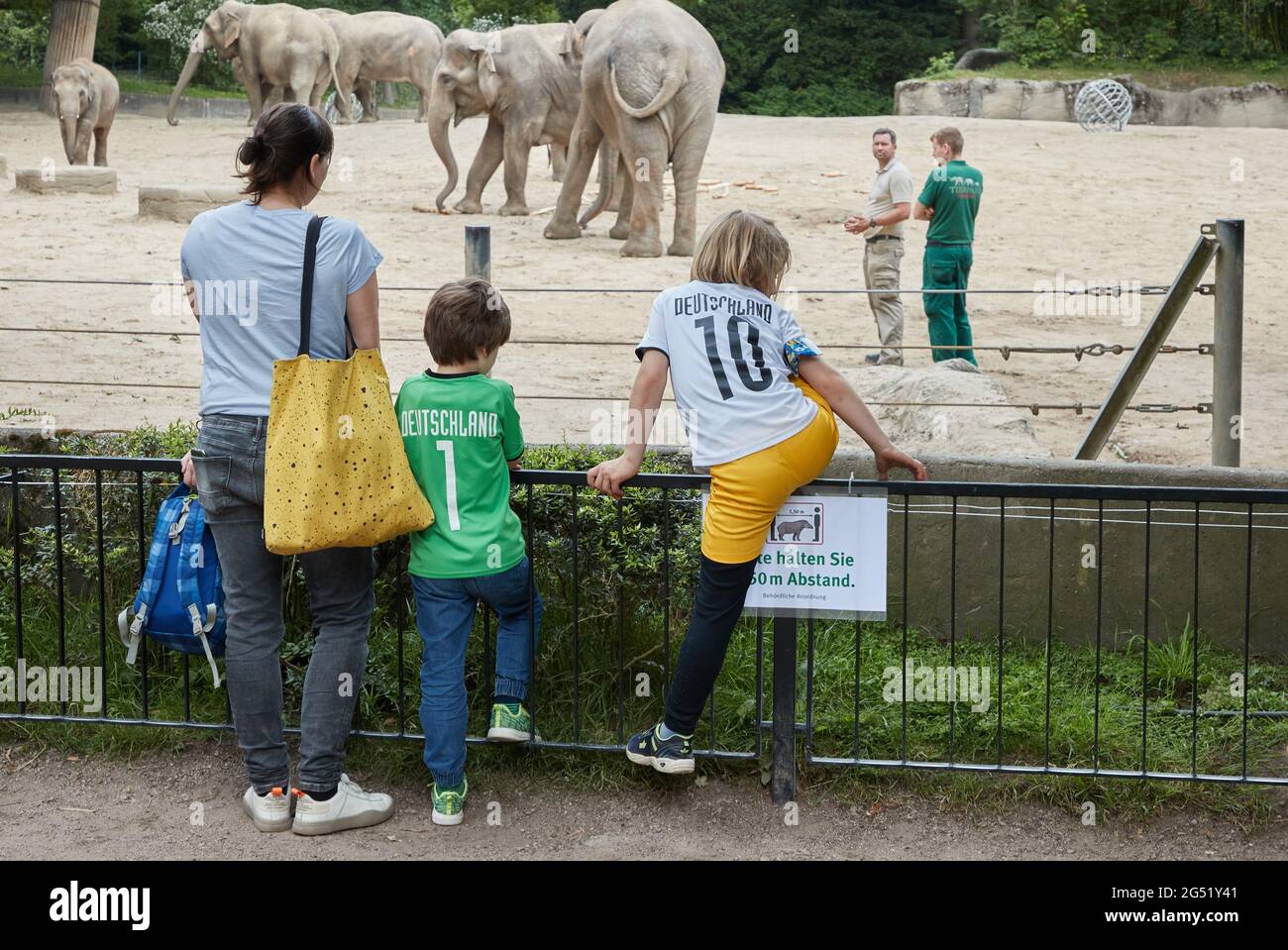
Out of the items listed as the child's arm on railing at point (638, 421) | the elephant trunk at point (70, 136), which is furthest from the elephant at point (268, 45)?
the child's arm on railing at point (638, 421)

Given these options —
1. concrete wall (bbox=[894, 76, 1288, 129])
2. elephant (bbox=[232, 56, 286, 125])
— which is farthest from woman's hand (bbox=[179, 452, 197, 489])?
concrete wall (bbox=[894, 76, 1288, 129])

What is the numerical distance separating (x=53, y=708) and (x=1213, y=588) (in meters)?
4.39

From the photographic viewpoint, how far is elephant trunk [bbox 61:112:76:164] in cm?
2248

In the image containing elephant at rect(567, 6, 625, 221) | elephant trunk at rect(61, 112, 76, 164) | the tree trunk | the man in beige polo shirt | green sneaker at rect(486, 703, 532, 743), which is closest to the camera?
green sneaker at rect(486, 703, 532, 743)

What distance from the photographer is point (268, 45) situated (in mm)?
28906

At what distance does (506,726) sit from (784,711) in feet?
2.83

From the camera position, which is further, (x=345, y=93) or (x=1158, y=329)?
(x=345, y=93)

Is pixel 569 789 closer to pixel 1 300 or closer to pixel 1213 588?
pixel 1213 588

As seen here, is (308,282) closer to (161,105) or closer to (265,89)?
(265,89)

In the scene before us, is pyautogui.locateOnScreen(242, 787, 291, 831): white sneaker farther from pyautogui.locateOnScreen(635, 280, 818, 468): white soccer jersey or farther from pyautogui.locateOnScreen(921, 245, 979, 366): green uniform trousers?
pyautogui.locateOnScreen(921, 245, 979, 366): green uniform trousers

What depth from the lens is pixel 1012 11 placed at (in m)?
37.1

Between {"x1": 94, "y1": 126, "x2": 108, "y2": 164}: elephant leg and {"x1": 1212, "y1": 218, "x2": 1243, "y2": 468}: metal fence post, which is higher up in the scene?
{"x1": 94, "y1": 126, "x2": 108, "y2": 164}: elephant leg

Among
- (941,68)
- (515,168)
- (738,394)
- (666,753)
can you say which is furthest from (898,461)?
Answer: (941,68)

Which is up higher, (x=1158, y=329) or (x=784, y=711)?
(x=1158, y=329)
